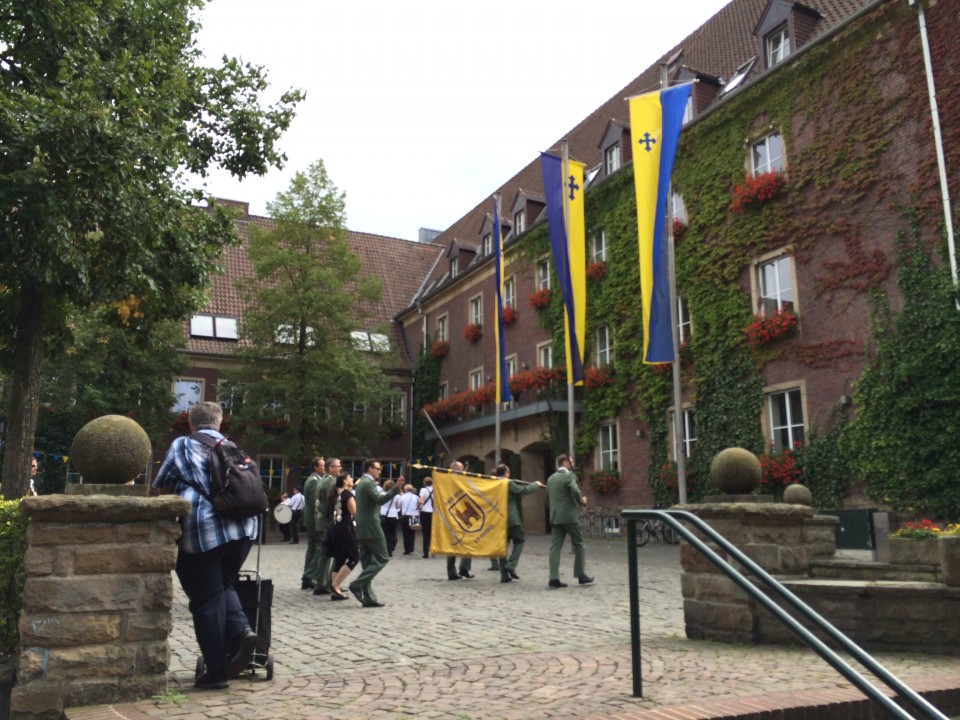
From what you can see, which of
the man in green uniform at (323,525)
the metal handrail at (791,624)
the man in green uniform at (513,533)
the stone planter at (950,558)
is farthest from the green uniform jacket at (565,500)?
the metal handrail at (791,624)

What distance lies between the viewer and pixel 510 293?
3203 centimetres

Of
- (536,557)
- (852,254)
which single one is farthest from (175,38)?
(852,254)

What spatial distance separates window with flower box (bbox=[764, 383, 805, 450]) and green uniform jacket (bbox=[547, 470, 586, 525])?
8926mm

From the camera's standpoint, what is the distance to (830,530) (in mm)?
8812

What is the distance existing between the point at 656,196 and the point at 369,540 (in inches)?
371

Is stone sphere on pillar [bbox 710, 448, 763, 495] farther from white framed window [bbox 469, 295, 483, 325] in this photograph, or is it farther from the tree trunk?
white framed window [bbox 469, 295, 483, 325]

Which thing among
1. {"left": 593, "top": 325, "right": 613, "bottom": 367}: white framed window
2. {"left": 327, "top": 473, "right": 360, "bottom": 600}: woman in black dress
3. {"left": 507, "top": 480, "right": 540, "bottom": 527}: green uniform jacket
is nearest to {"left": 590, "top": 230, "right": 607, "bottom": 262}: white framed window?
{"left": 593, "top": 325, "right": 613, "bottom": 367}: white framed window

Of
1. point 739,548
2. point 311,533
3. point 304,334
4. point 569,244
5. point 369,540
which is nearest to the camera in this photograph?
point 739,548

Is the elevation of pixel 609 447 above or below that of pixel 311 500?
above

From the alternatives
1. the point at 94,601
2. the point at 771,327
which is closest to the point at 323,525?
the point at 94,601

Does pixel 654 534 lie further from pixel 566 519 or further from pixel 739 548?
pixel 739 548

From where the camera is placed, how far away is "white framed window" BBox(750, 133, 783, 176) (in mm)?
20234

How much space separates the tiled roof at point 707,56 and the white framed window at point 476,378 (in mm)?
7744

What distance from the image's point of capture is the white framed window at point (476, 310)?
114ft
